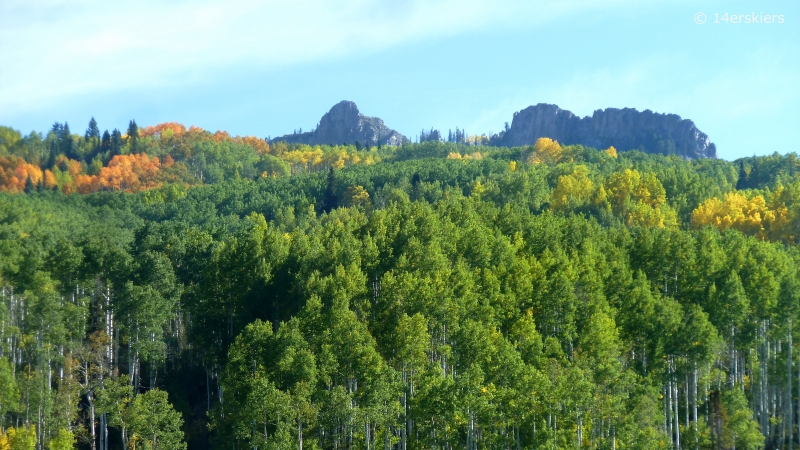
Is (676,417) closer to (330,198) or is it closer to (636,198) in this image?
(636,198)

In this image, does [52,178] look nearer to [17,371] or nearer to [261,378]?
[17,371]

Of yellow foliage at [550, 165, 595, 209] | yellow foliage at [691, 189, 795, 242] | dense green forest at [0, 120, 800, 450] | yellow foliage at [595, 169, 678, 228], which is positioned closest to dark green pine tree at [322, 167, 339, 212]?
yellow foliage at [550, 165, 595, 209]

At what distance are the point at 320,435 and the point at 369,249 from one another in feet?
65.3

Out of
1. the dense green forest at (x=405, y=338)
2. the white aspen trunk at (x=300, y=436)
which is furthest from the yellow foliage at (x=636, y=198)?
the white aspen trunk at (x=300, y=436)

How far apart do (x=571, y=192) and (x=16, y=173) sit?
122m

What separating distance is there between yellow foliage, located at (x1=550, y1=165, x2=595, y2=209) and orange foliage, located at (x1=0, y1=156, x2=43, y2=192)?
111915 mm

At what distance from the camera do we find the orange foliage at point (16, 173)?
179 meters

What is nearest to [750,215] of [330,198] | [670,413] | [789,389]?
[789,389]

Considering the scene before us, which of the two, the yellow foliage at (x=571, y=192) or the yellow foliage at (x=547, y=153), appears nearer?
the yellow foliage at (x=571, y=192)

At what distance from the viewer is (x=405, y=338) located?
52.2 metres

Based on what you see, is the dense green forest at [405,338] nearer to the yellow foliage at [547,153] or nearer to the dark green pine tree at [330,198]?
the dark green pine tree at [330,198]

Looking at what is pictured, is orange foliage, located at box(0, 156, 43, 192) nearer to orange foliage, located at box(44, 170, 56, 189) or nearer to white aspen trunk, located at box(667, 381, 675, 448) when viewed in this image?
orange foliage, located at box(44, 170, 56, 189)

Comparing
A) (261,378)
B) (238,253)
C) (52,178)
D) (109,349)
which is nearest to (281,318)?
(238,253)

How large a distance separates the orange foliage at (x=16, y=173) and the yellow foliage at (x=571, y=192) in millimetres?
111915
